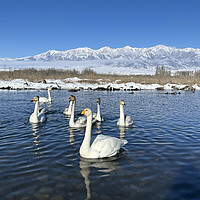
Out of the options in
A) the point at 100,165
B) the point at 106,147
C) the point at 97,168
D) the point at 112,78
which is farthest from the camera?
the point at 112,78

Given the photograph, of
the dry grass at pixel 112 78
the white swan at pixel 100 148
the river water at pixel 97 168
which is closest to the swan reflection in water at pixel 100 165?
the river water at pixel 97 168

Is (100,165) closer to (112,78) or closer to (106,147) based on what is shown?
(106,147)

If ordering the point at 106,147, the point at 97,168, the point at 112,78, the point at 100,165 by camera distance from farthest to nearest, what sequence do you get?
the point at 112,78
the point at 106,147
the point at 100,165
the point at 97,168

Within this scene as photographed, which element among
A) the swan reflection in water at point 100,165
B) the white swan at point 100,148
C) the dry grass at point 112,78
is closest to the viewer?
the swan reflection in water at point 100,165

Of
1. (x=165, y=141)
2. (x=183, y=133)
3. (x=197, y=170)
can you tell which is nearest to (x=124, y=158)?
(x=197, y=170)

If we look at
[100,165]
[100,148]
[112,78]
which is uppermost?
[112,78]

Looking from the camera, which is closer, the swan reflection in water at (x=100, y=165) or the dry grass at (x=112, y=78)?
the swan reflection in water at (x=100, y=165)

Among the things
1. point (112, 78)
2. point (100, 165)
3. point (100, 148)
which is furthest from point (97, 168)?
point (112, 78)

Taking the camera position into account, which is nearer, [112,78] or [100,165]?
[100,165]

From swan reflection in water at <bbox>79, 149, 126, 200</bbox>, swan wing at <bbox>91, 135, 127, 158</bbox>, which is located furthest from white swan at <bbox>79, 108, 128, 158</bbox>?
swan reflection in water at <bbox>79, 149, 126, 200</bbox>

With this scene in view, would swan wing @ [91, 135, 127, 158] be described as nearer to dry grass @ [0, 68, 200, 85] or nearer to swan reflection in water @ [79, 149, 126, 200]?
swan reflection in water @ [79, 149, 126, 200]

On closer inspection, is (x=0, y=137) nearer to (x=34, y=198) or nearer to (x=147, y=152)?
(x=34, y=198)

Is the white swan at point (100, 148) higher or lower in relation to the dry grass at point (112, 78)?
lower

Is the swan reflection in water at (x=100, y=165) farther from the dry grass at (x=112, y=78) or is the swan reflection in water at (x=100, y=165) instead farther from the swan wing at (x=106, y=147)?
the dry grass at (x=112, y=78)
